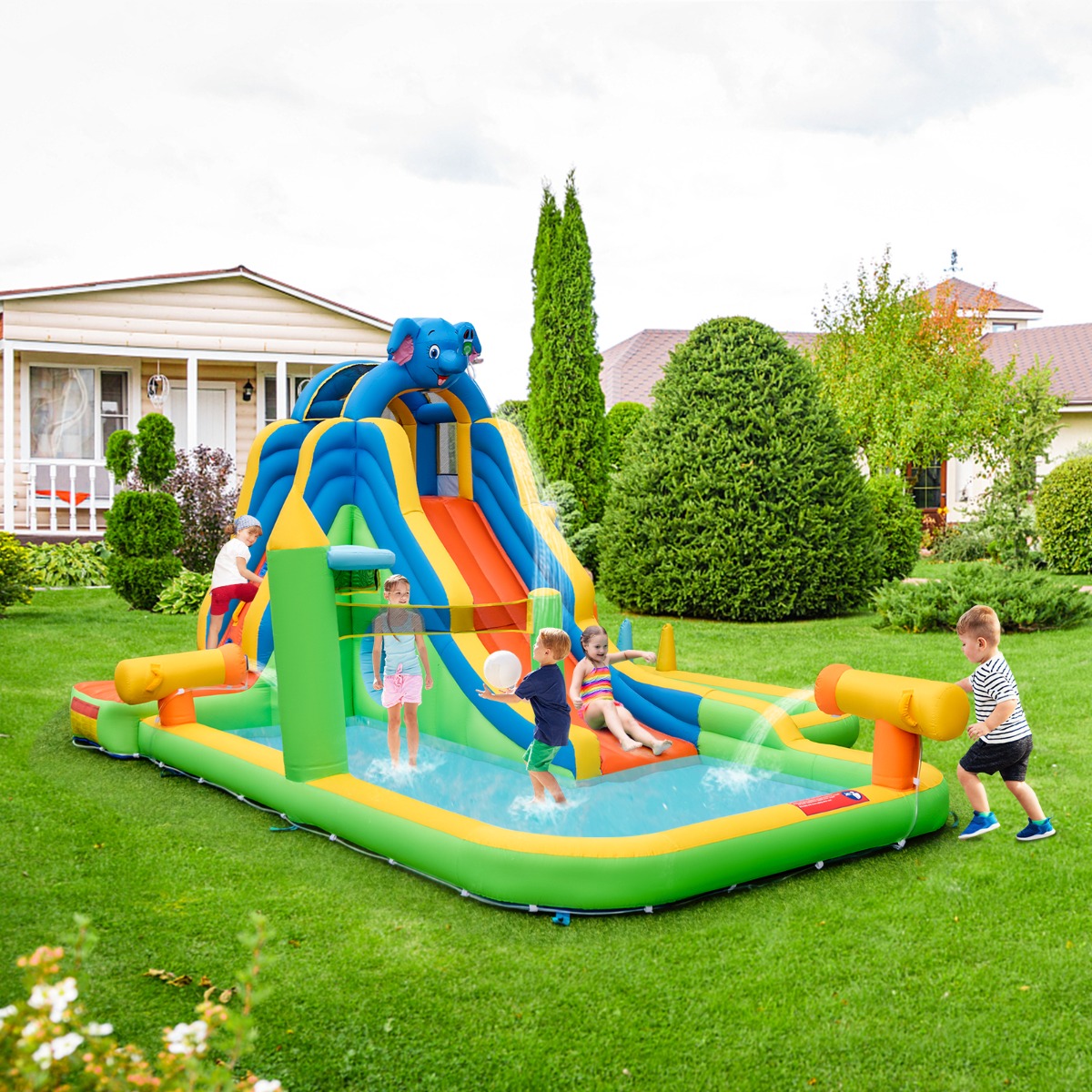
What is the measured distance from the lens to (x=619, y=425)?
26281 millimetres

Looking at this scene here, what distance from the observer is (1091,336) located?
1417 inches

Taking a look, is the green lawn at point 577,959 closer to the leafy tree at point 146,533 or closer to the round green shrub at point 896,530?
the leafy tree at point 146,533

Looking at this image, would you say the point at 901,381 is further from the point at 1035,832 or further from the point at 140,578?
the point at 1035,832

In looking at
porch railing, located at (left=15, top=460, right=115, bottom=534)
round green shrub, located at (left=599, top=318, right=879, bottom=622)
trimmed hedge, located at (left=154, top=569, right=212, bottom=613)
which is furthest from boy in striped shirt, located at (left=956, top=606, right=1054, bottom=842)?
porch railing, located at (left=15, top=460, right=115, bottom=534)

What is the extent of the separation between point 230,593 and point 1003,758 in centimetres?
607

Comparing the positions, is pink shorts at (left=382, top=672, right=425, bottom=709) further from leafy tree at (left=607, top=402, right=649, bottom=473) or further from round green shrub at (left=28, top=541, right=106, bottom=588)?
leafy tree at (left=607, top=402, right=649, bottom=473)

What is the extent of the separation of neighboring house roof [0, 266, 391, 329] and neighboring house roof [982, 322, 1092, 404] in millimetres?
17711

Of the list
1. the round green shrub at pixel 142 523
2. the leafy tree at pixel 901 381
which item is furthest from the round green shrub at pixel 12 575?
the leafy tree at pixel 901 381

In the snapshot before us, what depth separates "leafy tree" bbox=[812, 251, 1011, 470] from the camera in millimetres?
24516

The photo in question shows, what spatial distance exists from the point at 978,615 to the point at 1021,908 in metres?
1.50

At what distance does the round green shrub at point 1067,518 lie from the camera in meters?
21.2

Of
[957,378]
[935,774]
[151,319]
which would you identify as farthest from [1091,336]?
[935,774]

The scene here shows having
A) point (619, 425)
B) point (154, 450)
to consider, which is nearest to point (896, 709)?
point (154, 450)

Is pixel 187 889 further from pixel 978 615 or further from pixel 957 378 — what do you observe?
pixel 957 378
